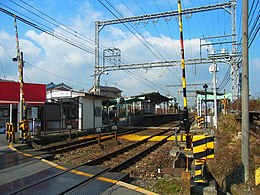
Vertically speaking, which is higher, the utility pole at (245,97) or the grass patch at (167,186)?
the utility pole at (245,97)

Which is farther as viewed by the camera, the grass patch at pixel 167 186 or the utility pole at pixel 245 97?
A: the utility pole at pixel 245 97

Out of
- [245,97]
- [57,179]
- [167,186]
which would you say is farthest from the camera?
[57,179]

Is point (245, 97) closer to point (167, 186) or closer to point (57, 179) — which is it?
point (167, 186)

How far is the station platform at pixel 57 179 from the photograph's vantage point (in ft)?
18.0

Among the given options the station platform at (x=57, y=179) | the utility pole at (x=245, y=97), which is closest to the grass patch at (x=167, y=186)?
the station platform at (x=57, y=179)

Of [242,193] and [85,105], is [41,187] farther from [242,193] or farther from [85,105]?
[85,105]

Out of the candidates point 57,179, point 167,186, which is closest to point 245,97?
point 167,186

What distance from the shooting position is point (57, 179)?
20.9ft

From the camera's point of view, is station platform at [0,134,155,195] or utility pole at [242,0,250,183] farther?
utility pole at [242,0,250,183]

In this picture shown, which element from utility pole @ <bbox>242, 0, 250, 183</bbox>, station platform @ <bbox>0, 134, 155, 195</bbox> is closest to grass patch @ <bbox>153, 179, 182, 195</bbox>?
station platform @ <bbox>0, 134, 155, 195</bbox>

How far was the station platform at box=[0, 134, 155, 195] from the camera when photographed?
548cm

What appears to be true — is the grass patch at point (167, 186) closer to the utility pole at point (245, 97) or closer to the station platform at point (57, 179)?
the station platform at point (57, 179)

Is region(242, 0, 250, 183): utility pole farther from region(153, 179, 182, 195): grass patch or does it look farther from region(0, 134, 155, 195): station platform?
region(0, 134, 155, 195): station platform

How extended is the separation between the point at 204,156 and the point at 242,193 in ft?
3.39
